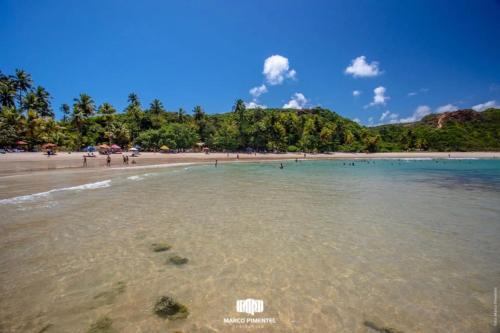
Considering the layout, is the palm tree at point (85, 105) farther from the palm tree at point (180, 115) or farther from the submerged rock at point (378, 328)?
the submerged rock at point (378, 328)

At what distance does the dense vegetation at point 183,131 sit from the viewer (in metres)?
57.1

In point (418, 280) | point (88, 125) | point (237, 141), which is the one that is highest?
point (88, 125)

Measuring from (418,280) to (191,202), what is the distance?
10.6 meters

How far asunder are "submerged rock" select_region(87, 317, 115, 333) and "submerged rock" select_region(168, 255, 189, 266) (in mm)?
2223

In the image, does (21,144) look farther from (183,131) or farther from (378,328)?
(378,328)

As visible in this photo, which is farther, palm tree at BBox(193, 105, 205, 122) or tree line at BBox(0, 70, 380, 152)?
palm tree at BBox(193, 105, 205, 122)

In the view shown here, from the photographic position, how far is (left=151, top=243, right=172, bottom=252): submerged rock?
7250mm

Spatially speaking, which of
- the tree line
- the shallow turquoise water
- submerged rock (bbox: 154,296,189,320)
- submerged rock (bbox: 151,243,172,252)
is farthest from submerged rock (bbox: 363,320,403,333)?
the tree line

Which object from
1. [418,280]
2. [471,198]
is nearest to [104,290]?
[418,280]

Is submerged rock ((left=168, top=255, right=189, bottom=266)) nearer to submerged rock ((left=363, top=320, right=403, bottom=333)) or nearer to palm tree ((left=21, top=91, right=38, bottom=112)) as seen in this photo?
submerged rock ((left=363, top=320, right=403, bottom=333))

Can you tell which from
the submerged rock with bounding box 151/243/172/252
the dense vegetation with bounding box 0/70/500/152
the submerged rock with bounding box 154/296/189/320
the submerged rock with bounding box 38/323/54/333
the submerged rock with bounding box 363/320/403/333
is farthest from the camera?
the dense vegetation with bounding box 0/70/500/152

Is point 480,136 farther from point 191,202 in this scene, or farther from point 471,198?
point 191,202

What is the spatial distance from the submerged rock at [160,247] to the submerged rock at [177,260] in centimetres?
66

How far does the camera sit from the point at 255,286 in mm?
5379
